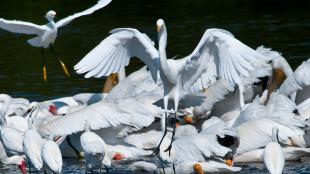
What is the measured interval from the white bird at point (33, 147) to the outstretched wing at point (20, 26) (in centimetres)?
372

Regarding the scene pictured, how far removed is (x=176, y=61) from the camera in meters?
12.7

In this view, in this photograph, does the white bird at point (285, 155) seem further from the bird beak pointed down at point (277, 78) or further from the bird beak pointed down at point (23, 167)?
the bird beak pointed down at point (277, 78)

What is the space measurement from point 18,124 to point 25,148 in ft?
7.38

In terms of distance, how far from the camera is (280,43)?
20438 millimetres

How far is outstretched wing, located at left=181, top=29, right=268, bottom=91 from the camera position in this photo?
11750 millimetres

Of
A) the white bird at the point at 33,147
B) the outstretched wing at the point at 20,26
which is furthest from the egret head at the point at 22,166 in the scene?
the outstretched wing at the point at 20,26

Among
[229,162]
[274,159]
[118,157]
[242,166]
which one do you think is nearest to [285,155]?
[242,166]

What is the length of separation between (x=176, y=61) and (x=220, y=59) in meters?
0.86

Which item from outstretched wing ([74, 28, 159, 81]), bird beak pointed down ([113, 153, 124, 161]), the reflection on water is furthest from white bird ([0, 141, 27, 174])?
outstretched wing ([74, 28, 159, 81])

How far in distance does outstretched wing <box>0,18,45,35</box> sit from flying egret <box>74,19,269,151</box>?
3.23m

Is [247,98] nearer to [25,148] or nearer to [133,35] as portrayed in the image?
[133,35]

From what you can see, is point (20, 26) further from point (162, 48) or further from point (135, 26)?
point (135, 26)

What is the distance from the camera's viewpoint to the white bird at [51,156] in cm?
1131

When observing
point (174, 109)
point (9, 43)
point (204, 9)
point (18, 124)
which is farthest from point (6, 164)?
point (204, 9)
